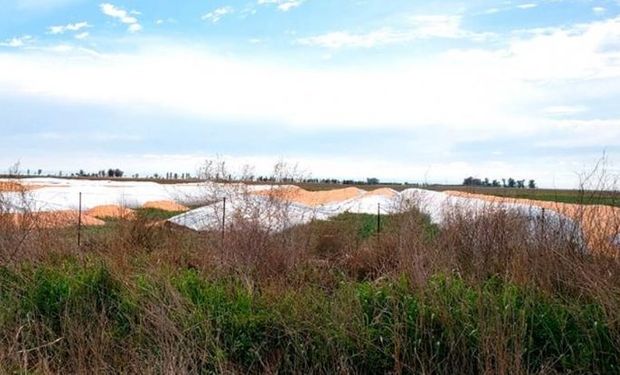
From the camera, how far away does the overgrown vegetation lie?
6016 millimetres

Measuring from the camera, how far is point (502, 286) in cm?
727

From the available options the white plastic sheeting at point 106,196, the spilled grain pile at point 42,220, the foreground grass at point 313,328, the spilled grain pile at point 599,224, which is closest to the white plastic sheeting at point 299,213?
the spilled grain pile at point 599,224

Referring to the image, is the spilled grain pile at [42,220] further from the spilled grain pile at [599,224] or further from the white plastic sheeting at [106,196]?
the spilled grain pile at [599,224]

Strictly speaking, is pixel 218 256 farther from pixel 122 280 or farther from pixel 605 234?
pixel 605 234

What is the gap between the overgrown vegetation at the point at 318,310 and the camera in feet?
19.7

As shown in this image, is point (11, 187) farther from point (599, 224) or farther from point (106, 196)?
point (106, 196)

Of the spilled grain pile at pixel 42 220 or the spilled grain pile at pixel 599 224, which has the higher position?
the spilled grain pile at pixel 599 224

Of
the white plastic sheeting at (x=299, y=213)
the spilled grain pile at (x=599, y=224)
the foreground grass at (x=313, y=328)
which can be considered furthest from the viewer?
the white plastic sheeting at (x=299, y=213)

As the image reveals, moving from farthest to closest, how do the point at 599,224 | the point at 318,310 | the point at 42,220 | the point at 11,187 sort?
the point at 11,187, the point at 42,220, the point at 599,224, the point at 318,310

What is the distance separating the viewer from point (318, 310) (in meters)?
6.90

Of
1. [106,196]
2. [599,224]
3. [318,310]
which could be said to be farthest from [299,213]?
[106,196]

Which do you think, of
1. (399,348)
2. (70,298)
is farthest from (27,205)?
(399,348)

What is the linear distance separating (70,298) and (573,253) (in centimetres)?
622

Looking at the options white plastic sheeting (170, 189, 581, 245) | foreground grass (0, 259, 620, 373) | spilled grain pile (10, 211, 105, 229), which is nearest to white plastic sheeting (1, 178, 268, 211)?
spilled grain pile (10, 211, 105, 229)
